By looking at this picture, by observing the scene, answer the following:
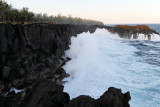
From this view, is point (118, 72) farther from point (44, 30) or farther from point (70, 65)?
point (44, 30)

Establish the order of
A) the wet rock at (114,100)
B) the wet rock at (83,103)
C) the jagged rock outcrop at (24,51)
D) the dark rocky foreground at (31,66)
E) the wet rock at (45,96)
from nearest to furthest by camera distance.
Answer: the wet rock at (83,103) < the wet rock at (114,100) < the wet rock at (45,96) < the dark rocky foreground at (31,66) < the jagged rock outcrop at (24,51)

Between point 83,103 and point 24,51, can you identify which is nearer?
point 83,103

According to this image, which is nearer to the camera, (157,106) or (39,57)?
(157,106)

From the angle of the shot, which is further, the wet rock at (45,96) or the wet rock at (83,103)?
the wet rock at (45,96)

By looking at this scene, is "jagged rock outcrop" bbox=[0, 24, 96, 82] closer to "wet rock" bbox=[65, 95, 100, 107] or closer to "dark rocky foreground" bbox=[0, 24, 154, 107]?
"dark rocky foreground" bbox=[0, 24, 154, 107]

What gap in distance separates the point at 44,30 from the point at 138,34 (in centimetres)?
4946

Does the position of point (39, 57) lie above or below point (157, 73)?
above

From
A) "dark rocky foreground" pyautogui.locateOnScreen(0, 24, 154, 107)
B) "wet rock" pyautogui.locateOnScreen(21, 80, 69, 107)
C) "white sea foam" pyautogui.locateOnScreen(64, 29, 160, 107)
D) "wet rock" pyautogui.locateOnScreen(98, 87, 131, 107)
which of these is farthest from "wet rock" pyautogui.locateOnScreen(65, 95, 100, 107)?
"white sea foam" pyautogui.locateOnScreen(64, 29, 160, 107)

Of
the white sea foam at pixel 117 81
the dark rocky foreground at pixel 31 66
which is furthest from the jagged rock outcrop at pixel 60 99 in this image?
the white sea foam at pixel 117 81


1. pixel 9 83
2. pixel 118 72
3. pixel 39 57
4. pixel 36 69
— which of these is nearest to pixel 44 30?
pixel 39 57

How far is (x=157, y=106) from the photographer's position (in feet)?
31.7

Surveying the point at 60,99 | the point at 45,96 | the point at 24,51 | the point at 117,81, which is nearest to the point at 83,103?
the point at 60,99

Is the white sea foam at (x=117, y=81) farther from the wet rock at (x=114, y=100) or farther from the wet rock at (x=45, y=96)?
the wet rock at (x=45, y=96)

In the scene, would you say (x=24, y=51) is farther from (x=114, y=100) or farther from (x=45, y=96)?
(x=114, y=100)
